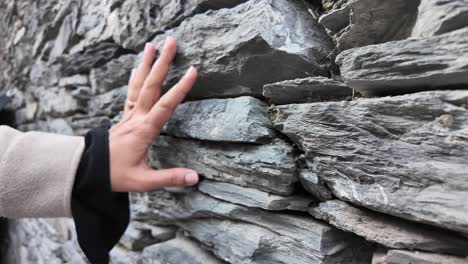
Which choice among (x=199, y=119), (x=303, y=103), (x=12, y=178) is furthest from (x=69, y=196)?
(x=303, y=103)

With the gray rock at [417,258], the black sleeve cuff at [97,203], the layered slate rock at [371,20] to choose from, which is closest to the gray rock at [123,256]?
the black sleeve cuff at [97,203]

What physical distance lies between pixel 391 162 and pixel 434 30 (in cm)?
24

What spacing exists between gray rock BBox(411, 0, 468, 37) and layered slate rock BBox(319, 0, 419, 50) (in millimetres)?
41

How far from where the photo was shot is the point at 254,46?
89cm

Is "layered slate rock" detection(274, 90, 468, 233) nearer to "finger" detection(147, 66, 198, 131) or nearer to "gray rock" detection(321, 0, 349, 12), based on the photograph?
"gray rock" detection(321, 0, 349, 12)

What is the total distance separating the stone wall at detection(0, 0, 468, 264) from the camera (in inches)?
24.4

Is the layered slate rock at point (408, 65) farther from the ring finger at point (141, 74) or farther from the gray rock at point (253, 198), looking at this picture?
the ring finger at point (141, 74)

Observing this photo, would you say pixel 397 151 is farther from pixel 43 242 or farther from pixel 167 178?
pixel 43 242

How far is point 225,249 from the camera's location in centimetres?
105

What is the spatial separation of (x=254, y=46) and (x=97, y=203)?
2.17 feet

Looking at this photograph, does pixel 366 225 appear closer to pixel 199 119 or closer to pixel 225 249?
pixel 225 249

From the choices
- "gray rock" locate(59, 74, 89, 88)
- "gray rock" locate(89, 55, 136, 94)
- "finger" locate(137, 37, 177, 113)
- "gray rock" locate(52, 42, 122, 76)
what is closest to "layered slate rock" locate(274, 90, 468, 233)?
"finger" locate(137, 37, 177, 113)

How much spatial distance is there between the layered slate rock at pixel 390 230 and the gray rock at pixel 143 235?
2.43 ft

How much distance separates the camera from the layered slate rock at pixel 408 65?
58 centimetres
